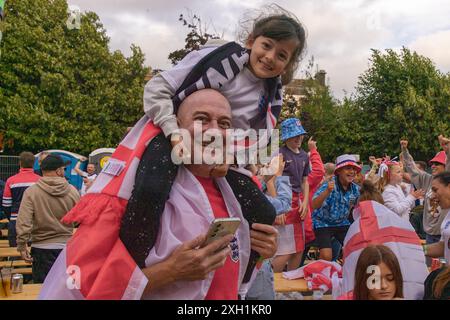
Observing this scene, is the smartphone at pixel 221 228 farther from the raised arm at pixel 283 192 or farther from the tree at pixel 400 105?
the tree at pixel 400 105

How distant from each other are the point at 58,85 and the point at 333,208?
15858 mm

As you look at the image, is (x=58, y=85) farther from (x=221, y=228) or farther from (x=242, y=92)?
(x=221, y=228)

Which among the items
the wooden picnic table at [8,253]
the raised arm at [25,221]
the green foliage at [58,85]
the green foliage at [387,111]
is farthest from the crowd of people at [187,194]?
the green foliage at [387,111]

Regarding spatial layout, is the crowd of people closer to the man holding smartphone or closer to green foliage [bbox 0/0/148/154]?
the man holding smartphone

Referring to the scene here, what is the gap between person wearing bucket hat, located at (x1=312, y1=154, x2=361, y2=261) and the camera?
614 cm

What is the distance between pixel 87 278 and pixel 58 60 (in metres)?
19.8

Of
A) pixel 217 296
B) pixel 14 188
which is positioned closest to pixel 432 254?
pixel 217 296

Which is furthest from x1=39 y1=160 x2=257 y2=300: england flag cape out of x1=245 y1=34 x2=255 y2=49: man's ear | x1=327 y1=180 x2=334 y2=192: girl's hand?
x1=327 y1=180 x2=334 y2=192: girl's hand

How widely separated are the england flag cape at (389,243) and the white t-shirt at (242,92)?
1.66 meters

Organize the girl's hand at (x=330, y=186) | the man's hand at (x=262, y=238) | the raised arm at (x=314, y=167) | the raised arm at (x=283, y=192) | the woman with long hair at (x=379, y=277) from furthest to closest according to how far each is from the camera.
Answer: the raised arm at (x=314, y=167), the girl's hand at (x=330, y=186), the raised arm at (x=283, y=192), the woman with long hair at (x=379, y=277), the man's hand at (x=262, y=238)

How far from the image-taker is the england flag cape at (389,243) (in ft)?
10.1

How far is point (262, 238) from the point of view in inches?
66.6
